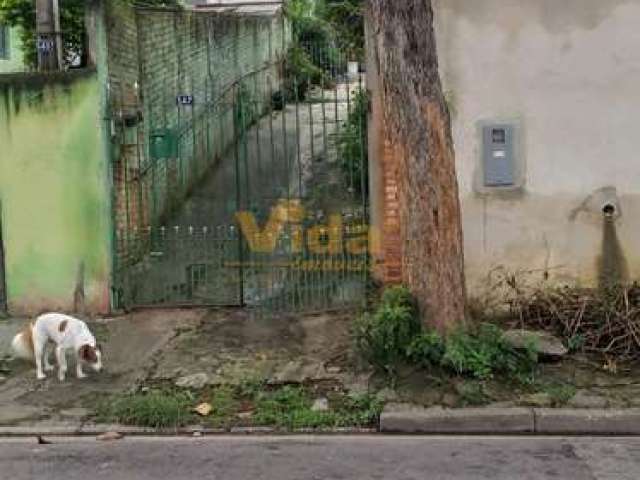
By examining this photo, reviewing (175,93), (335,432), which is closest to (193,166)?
(175,93)

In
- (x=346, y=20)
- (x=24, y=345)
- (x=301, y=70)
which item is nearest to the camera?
(x=24, y=345)

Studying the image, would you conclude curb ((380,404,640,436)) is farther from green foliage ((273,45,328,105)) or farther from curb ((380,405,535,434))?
green foliage ((273,45,328,105))

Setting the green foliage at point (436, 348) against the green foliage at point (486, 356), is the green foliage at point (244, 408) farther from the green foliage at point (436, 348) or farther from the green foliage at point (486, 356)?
the green foliage at point (486, 356)

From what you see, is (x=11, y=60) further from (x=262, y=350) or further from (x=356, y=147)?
(x=262, y=350)

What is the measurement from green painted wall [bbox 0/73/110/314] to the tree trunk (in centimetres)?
336

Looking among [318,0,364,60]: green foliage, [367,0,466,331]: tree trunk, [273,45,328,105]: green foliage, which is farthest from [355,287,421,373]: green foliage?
[318,0,364,60]: green foliage

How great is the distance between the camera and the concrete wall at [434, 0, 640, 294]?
8969mm

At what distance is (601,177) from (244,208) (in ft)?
11.9

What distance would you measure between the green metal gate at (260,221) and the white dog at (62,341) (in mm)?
1754

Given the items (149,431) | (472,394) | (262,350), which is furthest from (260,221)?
(472,394)

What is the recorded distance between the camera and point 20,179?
9992 millimetres

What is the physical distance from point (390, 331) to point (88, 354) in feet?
8.04

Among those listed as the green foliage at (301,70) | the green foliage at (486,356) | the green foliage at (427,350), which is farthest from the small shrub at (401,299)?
the green foliage at (301,70)

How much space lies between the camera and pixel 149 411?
7.35 m
